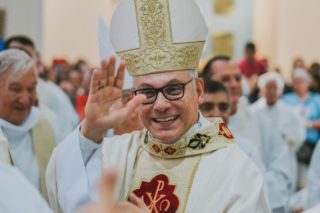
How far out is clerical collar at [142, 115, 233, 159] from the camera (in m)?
3.52

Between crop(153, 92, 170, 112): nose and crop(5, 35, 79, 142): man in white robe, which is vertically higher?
crop(153, 92, 170, 112): nose

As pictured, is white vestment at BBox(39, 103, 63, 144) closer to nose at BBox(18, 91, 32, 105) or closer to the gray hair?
nose at BBox(18, 91, 32, 105)

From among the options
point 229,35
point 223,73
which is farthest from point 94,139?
point 229,35

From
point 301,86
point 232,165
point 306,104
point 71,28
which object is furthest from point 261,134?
point 71,28

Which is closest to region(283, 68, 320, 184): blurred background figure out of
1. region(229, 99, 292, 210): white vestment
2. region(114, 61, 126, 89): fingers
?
region(229, 99, 292, 210): white vestment

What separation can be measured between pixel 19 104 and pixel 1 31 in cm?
1049

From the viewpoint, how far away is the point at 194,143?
11.6ft

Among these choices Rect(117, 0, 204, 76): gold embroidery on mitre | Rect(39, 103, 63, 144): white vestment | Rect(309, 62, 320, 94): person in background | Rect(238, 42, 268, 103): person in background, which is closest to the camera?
Rect(117, 0, 204, 76): gold embroidery on mitre

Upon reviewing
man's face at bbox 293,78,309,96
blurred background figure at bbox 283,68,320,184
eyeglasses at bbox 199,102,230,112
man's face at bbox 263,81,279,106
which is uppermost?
eyeglasses at bbox 199,102,230,112

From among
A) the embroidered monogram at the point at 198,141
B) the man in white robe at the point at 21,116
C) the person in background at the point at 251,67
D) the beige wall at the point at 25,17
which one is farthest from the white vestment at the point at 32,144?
the beige wall at the point at 25,17

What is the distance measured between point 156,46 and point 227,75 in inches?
103

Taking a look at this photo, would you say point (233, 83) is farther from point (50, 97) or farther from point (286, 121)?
point (286, 121)

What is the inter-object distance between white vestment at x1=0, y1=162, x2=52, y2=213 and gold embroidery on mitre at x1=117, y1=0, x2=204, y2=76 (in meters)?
1.48

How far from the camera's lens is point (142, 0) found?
370 cm
